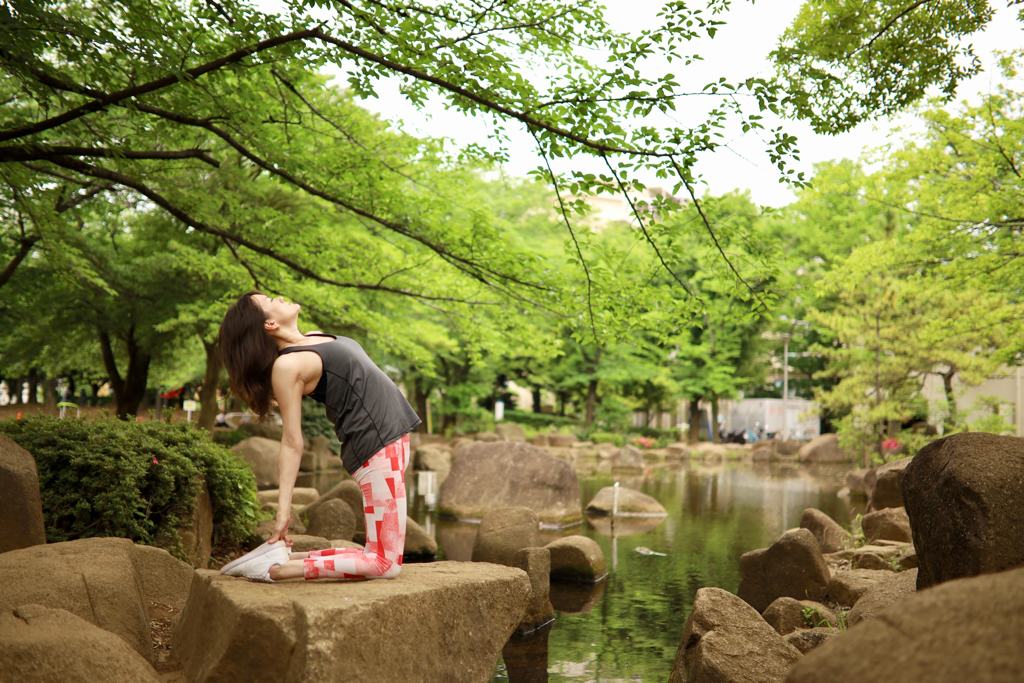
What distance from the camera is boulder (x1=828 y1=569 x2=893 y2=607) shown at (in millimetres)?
9230

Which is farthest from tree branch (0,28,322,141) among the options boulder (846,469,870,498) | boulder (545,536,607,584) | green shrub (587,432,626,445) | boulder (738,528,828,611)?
green shrub (587,432,626,445)

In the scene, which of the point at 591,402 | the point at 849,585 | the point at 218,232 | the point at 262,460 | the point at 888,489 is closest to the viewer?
the point at 849,585

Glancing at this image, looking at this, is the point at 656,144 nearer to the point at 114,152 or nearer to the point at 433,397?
the point at 114,152

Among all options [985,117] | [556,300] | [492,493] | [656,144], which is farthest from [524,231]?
[656,144]

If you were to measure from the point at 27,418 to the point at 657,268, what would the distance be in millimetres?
6153

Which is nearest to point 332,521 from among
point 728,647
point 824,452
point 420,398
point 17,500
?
point 17,500

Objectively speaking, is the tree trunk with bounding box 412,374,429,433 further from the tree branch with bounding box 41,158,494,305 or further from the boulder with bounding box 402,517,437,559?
the tree branch with bounding box 41,158,494,305

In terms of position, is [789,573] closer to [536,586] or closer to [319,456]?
[536,586]

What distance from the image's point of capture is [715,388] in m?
41.8

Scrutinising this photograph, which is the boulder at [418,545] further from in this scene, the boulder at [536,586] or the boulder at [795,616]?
the boulder at [795,616]

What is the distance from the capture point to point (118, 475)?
314 inches

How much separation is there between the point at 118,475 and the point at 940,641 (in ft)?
23.5

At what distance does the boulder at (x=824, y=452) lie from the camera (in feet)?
115

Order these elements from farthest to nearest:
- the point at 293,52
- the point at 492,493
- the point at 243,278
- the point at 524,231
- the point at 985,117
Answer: the point at 524,231 < the point at 492,493 < the point at 243,278 < the point at 985,117 < the point at 293,52
